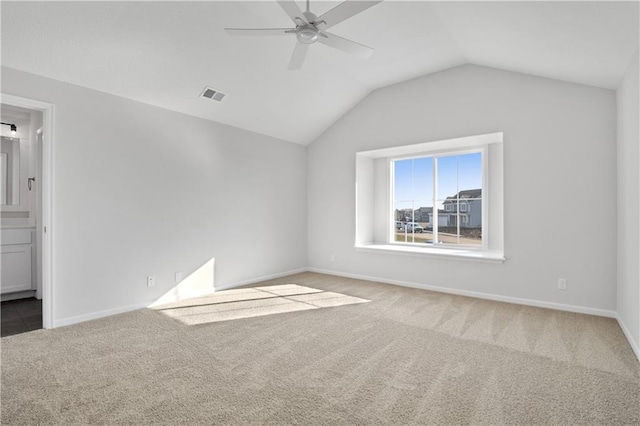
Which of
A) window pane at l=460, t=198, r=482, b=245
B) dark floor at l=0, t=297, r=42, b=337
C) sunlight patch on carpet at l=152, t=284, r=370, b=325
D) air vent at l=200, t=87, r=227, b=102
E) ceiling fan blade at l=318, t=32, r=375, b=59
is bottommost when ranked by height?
dark floor at l=0, t=297, r=42, b=337

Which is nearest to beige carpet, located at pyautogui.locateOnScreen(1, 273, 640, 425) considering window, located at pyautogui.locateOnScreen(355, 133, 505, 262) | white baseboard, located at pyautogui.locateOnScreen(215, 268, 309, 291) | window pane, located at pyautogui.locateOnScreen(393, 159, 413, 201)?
white baseboard, located at pyautogui.locateOnScreen(215, 268, 309, 291)

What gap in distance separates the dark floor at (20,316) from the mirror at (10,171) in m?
1.46

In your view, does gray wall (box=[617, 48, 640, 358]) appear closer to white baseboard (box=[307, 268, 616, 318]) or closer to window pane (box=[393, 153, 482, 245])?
white baseboard (box=[307, 268, 616, 318])

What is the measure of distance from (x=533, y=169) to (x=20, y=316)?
616 centimetres

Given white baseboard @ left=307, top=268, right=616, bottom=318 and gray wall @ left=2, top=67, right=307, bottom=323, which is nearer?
gray wall @ left=2, top=67, right=307, bottom=323

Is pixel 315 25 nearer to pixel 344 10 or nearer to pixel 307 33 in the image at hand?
pixel 307 33

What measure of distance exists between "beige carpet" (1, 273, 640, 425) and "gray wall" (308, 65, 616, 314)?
1.82 ft

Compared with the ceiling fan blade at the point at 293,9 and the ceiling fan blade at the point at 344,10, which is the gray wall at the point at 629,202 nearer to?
the ceiling fan blade at the point at 344,10

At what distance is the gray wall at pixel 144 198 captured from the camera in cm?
322

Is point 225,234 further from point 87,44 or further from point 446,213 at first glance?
point 446,213

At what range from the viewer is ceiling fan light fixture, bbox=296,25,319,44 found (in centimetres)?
238

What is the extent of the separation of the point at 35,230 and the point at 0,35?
2862 millimetres

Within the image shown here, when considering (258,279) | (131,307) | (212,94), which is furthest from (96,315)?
(212,94)

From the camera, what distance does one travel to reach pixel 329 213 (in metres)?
5.80
